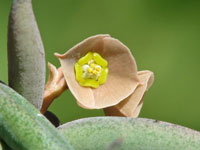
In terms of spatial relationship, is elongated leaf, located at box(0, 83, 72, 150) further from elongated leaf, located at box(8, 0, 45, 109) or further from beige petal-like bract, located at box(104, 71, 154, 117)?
beige petal-like bract, located at box(104, 71, 154, 117)

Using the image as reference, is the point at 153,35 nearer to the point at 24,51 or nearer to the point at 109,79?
the point at 109,79

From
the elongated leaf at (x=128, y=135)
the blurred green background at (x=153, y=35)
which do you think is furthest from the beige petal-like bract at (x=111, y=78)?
the blurred green background at (x=153, y=35)

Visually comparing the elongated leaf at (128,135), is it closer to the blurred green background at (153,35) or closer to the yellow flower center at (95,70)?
the yellow flower center at (95,70)

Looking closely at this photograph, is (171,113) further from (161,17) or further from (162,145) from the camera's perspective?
(162,145)

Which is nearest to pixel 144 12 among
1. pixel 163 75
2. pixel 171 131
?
pixel 163 75

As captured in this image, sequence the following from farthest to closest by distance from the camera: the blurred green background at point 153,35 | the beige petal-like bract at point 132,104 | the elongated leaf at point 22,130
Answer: the blurred green background at point 153,35 → the beige petal-like bract at point 132,104 → the elongated leaf at point 22,130

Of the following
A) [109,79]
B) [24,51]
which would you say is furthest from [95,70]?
[24,51]

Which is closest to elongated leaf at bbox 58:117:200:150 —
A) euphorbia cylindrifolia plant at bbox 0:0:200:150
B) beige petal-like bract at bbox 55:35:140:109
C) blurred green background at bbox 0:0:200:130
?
euphorbia cylindrifolia plant at bbox 0:0:200:150

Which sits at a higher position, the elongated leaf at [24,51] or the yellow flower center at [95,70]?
the elongated leaf at [24,51]
